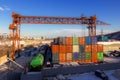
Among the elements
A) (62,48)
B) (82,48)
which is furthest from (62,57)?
(82,48)

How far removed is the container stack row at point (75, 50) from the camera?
1083 inches

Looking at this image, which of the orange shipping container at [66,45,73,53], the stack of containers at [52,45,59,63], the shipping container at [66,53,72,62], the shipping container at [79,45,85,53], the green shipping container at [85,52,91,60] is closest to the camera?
the stack of containers at [52,45,59,63]

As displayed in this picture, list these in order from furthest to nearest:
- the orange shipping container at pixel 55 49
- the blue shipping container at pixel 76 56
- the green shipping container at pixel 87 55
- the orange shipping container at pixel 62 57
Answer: the green shipping container at pixel 87 55 → the blue shipping container at pixel 76 56 → the orange shipping container at pixel 62 57 → the orange shipping container at pixel 55 49

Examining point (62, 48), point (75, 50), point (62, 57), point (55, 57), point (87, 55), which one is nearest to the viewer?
point (55, 57)

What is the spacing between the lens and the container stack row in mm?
27516

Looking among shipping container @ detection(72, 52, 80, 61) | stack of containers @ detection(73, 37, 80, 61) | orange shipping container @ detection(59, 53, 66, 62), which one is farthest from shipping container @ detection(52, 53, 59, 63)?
stack of containers @ detection(73, 37, 80, 61)

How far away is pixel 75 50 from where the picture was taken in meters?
28.0

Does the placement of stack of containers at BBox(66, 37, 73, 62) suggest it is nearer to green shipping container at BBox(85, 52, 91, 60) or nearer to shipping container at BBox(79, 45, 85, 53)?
shipping container at BBox(79, 45, 85, 53)

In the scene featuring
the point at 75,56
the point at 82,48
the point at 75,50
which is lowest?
the point at 75,56

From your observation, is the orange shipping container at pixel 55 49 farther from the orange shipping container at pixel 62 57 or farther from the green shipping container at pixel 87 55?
the green shipping container at pixel 87 55

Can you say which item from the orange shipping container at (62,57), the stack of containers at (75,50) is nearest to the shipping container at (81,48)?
the stack of containers at (75,50)

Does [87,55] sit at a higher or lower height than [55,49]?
lower

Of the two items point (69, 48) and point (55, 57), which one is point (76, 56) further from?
point (55, 57)

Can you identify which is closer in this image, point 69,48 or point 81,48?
point 69,48
